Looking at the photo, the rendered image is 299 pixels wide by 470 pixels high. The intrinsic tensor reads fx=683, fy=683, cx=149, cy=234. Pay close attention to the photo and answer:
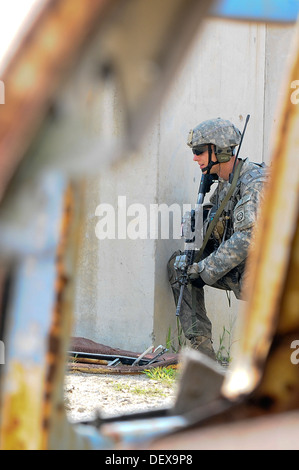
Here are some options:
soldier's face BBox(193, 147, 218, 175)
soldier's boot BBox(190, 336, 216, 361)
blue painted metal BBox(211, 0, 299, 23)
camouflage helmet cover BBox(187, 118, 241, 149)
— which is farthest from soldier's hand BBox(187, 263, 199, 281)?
blue painted metal BBox(211, 0, 299, 23)

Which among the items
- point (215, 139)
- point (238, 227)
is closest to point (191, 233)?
point (238, 227)

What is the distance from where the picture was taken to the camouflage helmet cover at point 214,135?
502 cm

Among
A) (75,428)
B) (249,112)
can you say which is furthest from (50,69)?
(249,112)

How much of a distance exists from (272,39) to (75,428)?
6.57m

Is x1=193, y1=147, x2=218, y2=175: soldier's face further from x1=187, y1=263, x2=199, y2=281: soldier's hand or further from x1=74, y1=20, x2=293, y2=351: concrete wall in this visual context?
x1=187, y1=263, x2=199, y2=281: soldier's hand

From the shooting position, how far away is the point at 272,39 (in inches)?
272

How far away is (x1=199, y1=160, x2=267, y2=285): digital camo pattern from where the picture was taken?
4.73 meters

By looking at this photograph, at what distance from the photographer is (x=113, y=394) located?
12.2 feet

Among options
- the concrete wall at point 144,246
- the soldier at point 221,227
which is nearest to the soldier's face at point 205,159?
the soldier at point 221,227

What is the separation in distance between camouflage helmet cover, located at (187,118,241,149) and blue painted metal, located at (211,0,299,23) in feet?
8.82

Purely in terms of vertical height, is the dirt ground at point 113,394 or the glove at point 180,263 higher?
the glove at point 180,263

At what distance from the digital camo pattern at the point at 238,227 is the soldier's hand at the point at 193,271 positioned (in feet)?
0.11

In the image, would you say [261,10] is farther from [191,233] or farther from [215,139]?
[191,233]

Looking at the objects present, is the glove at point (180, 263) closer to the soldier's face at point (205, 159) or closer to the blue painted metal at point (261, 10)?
the soldier's face at point (205, 159)
